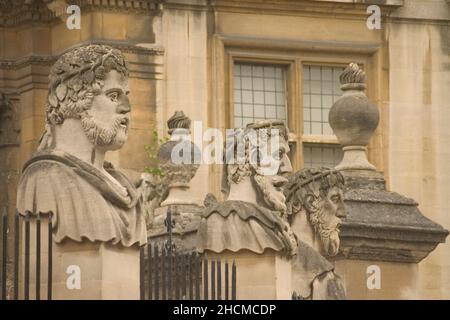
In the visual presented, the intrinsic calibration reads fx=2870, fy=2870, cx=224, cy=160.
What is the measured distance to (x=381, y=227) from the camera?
88.9ft

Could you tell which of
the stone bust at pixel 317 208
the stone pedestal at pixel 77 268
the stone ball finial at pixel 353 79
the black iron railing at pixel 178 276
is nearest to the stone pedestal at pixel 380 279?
the stone bust at pixel 317 208

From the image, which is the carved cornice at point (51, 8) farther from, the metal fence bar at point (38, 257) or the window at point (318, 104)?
the metal fence bar at point (38, 257)

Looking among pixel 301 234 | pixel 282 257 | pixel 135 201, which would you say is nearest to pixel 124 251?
pixel 135 201

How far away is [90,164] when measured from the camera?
19453mm

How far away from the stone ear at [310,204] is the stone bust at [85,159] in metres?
5.69

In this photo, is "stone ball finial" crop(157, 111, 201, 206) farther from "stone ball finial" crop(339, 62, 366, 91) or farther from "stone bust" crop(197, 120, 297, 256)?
"stone bust" crop(197, 120, 297, 256)

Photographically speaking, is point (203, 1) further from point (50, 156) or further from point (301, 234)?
point (50, 156)

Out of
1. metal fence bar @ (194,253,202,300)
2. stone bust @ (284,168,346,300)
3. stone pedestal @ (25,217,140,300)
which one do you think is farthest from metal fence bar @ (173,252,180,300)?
stone bust @ (284,168,346,300)

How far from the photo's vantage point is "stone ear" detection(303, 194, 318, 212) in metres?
25.4

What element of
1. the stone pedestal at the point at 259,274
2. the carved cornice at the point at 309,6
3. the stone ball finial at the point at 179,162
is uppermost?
the carved cornice at the point at 309,6

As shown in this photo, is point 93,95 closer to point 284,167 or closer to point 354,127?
point 284,167

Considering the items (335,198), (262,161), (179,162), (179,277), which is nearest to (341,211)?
(335,198)

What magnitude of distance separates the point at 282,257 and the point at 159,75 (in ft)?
50.1

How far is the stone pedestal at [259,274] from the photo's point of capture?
74.0 feet
